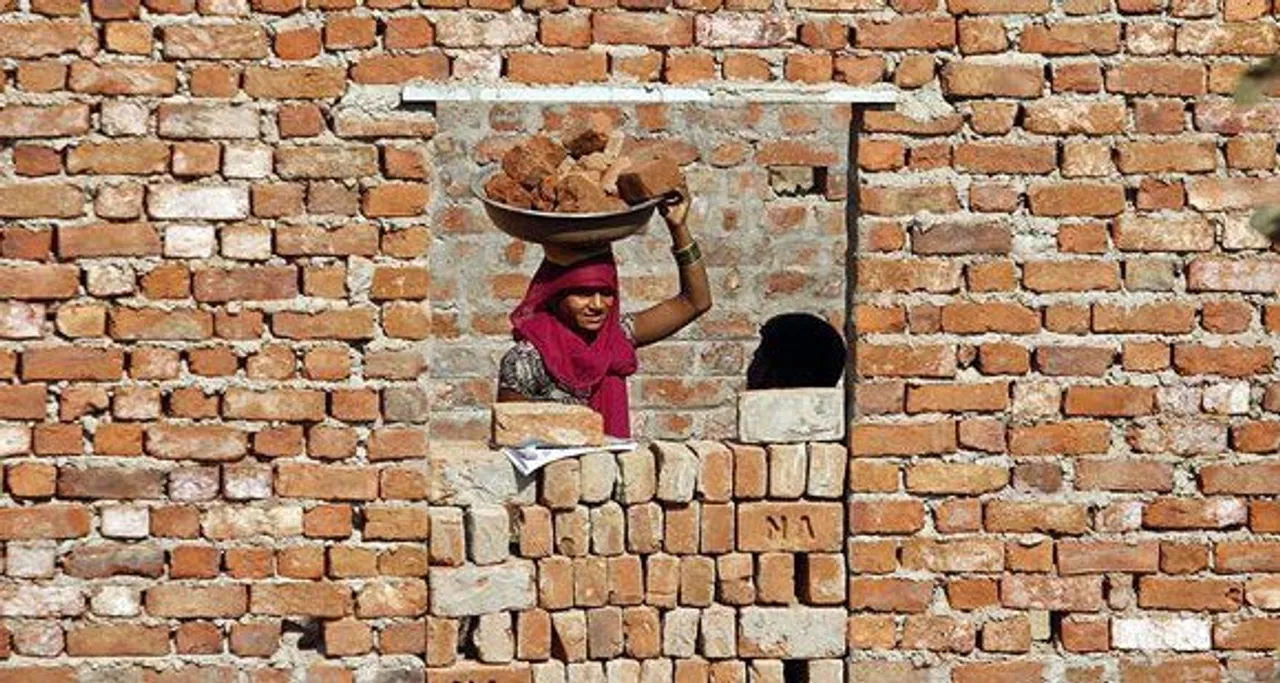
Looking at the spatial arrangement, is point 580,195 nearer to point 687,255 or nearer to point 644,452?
point 687,255

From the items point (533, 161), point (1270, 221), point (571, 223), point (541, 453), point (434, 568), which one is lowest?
point (434, 568)

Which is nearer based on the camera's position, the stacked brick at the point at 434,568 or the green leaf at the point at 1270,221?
the green leaf at the point at 1270,221

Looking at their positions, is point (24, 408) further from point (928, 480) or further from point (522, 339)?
point (928, 480)

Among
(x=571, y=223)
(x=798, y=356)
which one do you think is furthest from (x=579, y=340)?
(x=798, y=356)

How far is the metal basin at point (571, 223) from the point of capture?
21.5 ft

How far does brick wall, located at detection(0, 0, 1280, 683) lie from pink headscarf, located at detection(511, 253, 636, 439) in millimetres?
474

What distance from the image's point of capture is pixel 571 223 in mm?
6594

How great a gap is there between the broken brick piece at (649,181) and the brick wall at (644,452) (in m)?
0.34

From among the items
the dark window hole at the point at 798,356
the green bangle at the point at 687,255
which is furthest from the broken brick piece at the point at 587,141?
the dark window hole at the point at 798,356

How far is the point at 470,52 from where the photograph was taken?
618 centimetres

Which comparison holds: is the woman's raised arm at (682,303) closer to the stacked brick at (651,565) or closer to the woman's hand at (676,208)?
the woman's hand at (676,208)

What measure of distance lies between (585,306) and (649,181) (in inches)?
20.4

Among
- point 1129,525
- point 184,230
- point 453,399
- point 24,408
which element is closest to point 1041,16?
point 1129,525

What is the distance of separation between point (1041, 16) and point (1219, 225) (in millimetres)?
646
